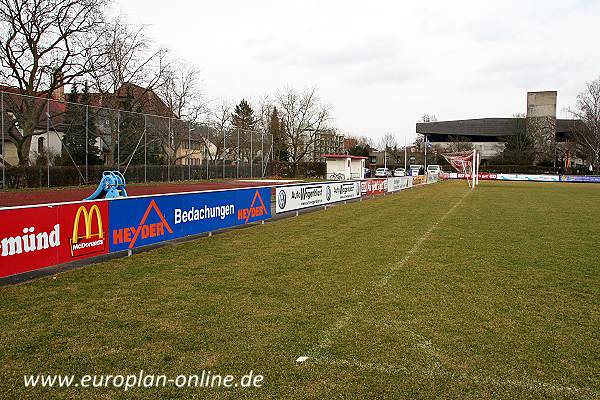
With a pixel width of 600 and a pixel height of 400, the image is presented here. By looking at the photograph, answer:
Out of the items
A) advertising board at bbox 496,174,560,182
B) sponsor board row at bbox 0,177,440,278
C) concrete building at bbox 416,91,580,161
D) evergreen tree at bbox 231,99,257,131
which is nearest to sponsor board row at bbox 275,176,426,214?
sponsor board row at bbox 0,177,440,278

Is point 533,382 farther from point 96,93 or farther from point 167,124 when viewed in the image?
point 96,93

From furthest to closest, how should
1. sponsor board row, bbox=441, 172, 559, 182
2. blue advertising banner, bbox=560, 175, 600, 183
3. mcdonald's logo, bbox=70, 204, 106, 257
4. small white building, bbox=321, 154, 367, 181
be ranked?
sponsor board row, bbox=441, 172, 559, 182
blue advertising banner, bbox=560, 175, 600, 183
small white building, bbox=321, 154, 367, 181
mcdonald's logo, bbox=70, 204, 106, 257

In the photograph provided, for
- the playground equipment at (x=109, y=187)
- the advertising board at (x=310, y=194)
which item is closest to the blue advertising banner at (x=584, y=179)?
the advertising board at (x=310, y=194)

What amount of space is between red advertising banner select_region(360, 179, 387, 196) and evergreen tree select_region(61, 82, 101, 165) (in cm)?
1554

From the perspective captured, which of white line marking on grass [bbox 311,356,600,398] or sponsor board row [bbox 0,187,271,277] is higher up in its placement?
sponsor board row [bbox 0,187,271,277]

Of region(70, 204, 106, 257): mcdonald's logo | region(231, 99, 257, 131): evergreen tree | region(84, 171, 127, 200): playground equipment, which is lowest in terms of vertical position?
region(70, 204, 106, 257): mcdonald's logo

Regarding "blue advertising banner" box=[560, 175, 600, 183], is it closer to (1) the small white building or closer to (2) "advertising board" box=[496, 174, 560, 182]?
(2) "advertising board" box=[496, 174, 560, 182]

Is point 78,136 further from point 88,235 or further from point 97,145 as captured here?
point 88,235

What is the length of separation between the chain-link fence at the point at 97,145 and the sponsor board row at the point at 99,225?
14.6 metres

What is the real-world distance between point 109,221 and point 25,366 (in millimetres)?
5208

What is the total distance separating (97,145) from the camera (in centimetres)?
2767

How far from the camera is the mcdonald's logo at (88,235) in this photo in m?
8.57

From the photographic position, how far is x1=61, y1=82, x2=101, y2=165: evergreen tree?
25734 millimetres

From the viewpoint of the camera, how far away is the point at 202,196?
1241cm
